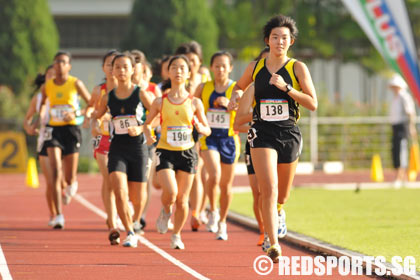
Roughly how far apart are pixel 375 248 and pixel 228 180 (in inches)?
107

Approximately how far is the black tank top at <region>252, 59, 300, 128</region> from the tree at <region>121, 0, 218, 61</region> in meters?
30.6

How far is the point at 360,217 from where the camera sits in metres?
15.9

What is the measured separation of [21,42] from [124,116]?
3046cm

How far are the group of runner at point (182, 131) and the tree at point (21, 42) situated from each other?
26.9 meters

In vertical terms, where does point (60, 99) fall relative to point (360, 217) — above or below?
above

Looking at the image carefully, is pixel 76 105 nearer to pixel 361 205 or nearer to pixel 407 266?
pixel 361 205

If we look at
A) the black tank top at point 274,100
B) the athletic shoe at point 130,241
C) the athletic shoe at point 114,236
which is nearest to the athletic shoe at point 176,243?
the athletic shoe at point 130,241

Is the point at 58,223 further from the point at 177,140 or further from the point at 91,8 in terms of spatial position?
the point at 91,8

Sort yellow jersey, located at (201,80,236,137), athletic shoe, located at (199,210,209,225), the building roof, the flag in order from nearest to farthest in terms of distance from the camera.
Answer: yellow jersey, located at (201,80,236,137), athletic shoe, located at (199,210,209,225), the flag, the building roof

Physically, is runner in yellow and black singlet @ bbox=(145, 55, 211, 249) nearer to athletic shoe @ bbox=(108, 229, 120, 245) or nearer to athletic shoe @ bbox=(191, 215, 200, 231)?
athletic shoe @ bbox=(108, 229, 120, 245)

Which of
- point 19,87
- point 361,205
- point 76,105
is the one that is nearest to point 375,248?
point 76,105

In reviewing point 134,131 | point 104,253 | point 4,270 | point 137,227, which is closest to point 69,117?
point 137,227

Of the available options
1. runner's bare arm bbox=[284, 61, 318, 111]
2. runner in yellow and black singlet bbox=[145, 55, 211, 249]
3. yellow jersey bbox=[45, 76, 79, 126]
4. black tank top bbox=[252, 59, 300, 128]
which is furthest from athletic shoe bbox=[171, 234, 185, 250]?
yellow jersey bbox=[45, 76, 79, 126]

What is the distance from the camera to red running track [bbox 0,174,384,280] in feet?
33.7
